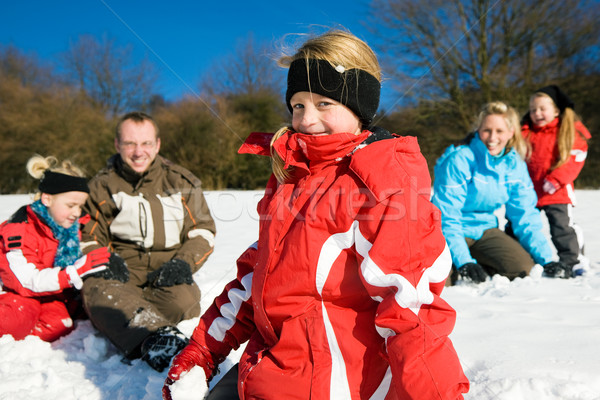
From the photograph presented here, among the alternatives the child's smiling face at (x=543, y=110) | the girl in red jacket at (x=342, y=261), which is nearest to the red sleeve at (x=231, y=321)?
the girl in red jacket at (x=342, y=261)

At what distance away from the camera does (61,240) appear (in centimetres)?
284

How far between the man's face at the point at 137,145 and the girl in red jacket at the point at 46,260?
34cm

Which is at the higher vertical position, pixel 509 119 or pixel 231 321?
Result: pixel 509 119

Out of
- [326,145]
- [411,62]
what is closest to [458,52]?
[411,62]

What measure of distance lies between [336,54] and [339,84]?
107 mm

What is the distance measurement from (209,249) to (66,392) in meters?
1.36

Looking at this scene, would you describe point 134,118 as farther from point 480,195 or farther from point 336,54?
point 480,195

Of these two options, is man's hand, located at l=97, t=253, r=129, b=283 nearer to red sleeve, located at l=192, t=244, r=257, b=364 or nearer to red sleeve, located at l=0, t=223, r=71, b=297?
red sleeve, located at l=0, t=223, r=71, b=297

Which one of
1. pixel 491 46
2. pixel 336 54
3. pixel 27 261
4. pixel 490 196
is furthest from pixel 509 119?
pixel 491 46

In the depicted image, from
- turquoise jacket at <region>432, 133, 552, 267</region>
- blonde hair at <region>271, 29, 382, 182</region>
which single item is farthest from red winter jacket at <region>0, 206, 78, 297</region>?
turquoise jacket at <region>432, 133, 552, 267</region>

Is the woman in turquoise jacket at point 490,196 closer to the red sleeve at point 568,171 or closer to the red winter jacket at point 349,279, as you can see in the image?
the red sleeve at point 568,171

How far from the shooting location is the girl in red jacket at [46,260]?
2.68m

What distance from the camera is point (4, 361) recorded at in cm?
235

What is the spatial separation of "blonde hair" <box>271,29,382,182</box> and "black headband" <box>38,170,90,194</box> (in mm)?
1929
